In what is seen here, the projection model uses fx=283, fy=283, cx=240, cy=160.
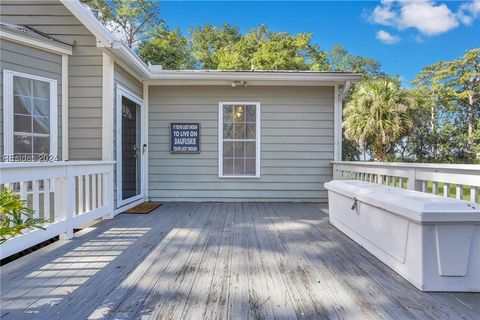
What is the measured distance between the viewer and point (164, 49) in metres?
15.1

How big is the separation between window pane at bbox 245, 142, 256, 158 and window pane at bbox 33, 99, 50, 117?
3438 mm

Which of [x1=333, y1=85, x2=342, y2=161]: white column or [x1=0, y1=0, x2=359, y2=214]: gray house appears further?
[x1=333, y1=85, x2=342, y2=161]: white column

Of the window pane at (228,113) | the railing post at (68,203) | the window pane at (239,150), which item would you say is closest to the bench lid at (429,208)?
the railing post at (68,203)

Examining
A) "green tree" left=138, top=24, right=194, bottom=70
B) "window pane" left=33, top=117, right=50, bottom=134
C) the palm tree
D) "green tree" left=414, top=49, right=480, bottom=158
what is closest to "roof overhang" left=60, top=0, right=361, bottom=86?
"window pane" left=33, top=117, right=50, bottom=134

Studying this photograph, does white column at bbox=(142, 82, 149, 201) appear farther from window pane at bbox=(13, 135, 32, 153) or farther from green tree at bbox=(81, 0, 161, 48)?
green tree at bbox=(81, 0, 161, 48)

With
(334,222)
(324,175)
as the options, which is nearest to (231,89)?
(324,175)

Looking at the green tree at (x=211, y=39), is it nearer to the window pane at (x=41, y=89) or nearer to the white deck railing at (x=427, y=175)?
the window pane at (x=41, y=89)

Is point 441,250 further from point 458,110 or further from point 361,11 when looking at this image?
point 458,110

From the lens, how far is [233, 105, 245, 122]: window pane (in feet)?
19.2

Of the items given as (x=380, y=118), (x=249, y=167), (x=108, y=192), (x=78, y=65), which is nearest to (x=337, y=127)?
(x=249, y=167)

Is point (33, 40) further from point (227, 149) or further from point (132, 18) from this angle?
point (132, 18)

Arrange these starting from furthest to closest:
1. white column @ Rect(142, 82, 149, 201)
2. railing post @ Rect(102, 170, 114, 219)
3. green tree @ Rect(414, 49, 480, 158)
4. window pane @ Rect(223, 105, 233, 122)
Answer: green tree @ Rect(414, 49, 480, 158) < window pane @ Rect(223, 105, 233, 122) < white column @ Rect(142, 82, 149, 201) < railing post @ Rect(102, 170, 114, 219)

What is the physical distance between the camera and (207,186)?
585cm

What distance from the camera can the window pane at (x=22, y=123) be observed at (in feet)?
12.4
